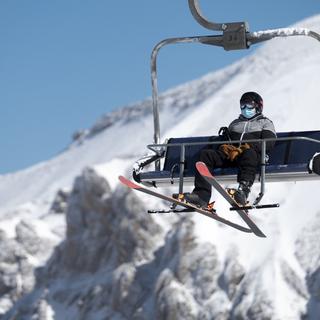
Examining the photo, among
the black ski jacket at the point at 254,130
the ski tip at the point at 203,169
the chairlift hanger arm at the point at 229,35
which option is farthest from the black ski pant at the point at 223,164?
→ the chairlift hanger arm at the point at 229,35

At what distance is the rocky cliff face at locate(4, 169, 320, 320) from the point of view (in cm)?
7981

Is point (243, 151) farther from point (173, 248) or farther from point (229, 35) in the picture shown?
point (173, 248)

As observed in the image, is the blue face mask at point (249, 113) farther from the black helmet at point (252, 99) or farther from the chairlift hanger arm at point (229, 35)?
the chairlift hanger arm at point (229, 35)

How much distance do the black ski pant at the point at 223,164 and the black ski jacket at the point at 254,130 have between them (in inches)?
11.2

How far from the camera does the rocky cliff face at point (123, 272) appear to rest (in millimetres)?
79812

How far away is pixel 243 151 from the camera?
2028 centimetres

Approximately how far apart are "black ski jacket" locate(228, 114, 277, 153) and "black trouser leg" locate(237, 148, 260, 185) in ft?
0.88

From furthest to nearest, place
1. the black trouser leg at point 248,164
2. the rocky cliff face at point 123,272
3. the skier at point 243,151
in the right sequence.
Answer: the rocky cliff face at point 123,272 < the skier at point 243,151 < the black trouser leg at point 248,164

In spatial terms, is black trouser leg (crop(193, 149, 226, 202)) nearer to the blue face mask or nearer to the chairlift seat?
the chairlift seat

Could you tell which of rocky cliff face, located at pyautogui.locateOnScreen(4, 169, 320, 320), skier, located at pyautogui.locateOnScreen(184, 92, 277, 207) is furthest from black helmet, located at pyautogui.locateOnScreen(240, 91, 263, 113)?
rocky cliff face, located at pyautogui.locateOnScreen(4, 169, 320, 320)

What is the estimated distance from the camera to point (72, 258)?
99.9m

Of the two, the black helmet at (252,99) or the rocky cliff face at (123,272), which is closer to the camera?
the black helmet at (252,99)

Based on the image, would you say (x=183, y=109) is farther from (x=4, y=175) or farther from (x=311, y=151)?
(x=311, y=151)

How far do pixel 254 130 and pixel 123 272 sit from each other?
7032 centimetres
